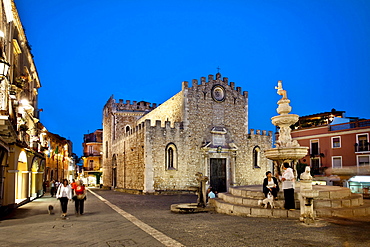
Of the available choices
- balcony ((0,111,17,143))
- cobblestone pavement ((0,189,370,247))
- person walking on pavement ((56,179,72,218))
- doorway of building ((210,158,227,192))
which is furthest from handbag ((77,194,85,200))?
doorway of building ((210,158,227,192))

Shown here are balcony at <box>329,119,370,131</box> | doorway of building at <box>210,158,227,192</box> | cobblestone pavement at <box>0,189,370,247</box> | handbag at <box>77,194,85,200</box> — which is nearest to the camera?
cobblestone pavement at <box>0,189,370,247</box>

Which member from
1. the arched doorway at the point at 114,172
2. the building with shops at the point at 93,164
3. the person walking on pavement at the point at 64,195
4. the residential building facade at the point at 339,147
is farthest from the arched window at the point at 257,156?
the building with shops at the point at 93,164

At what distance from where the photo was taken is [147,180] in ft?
83.6

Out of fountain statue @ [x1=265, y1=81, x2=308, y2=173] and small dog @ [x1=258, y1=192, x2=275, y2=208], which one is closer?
small dog @ [x1=258, y1=192, x2=275, y2=208]

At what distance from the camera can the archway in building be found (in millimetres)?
18398

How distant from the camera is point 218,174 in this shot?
28.4 metres

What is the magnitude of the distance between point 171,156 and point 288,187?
17.3 metres

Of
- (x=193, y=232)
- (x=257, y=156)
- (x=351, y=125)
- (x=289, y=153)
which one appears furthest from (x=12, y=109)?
(x=351, y=125)

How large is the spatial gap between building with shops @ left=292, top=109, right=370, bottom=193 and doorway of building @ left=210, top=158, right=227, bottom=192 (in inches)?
383

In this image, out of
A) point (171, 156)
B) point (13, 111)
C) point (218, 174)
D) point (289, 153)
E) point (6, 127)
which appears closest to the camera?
point (6, 127)

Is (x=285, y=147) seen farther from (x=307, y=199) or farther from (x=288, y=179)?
(x=307, y=199)

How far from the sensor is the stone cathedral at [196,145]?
1030 inches

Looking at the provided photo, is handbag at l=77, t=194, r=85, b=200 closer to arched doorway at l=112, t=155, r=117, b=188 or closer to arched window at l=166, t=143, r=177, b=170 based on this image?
arched window at l=166, t=143, r=177, b=170

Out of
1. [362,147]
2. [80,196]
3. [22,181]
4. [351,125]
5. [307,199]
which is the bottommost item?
[80,196]
